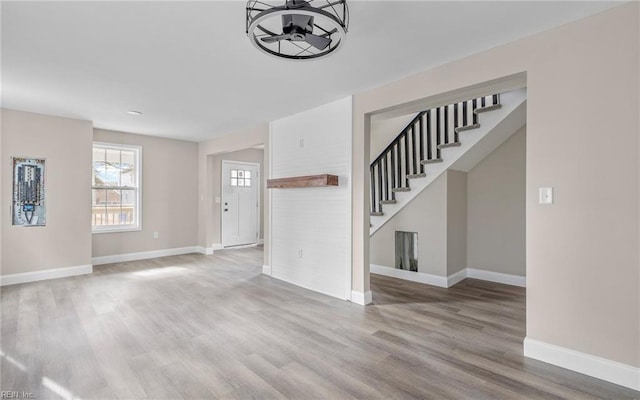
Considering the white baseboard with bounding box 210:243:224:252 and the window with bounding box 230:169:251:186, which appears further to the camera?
the window with bounding box 230:169:251:186

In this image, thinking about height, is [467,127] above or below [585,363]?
above

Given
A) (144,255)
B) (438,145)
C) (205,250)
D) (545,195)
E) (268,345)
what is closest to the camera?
(545,195)

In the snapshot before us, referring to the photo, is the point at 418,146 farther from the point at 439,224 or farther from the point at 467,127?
the point at 439,224

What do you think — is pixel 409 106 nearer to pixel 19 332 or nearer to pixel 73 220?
pixel 19 332

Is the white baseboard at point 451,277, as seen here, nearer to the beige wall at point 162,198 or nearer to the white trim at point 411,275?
the white trim at point 411,275

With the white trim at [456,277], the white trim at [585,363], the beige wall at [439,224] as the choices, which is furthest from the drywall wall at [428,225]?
the white trim at [585,363]

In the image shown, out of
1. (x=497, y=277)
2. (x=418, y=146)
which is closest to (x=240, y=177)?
(x=418, y=146)

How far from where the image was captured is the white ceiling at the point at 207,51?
2.17 meters

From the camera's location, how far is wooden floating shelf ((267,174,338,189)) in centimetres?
392

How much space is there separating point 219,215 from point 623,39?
709 cm

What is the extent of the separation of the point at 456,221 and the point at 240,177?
523 centimetres

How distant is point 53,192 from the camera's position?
16.0ft

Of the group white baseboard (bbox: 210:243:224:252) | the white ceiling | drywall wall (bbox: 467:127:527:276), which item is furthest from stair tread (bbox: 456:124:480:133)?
white baseboard (bbox: 210:243:224:252)

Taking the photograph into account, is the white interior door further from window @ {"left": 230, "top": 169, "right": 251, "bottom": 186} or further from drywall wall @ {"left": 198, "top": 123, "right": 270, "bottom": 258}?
drywall wall @ {"left": 198, "top": 123, "right": 270, "bottom": 258}
